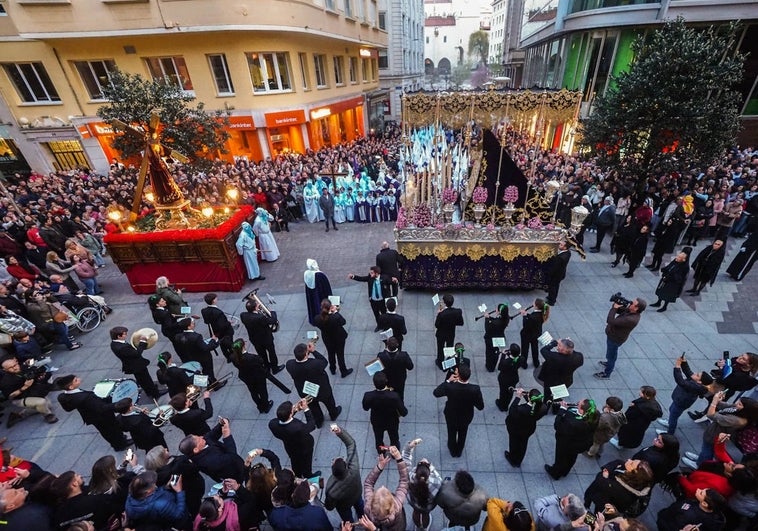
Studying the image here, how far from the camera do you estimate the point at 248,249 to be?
10.4 metres

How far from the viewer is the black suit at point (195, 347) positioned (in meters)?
6.20

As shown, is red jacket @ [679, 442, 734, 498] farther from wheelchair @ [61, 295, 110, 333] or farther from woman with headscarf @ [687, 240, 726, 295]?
wheelchair @ [61, 295, 110, 333]

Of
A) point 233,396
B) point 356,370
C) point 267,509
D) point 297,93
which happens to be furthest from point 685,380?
point 297,93

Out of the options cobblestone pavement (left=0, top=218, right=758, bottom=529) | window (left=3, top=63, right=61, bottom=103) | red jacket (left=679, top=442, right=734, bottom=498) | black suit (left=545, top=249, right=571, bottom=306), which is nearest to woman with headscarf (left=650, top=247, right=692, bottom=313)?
cobblestone pavement (left=0, top=218, right=758, bottom=529)

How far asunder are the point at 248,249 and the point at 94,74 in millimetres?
19105

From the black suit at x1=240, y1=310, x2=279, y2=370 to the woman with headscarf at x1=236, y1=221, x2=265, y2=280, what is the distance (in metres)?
4.22

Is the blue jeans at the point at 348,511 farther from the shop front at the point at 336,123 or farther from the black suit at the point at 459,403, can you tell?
the shop front at the point at 336,123

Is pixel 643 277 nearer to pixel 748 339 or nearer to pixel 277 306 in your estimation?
pixel 748 339

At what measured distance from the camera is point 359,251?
40.4 feet

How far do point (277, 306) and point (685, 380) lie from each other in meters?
8.81

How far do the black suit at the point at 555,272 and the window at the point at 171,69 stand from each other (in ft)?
70.4

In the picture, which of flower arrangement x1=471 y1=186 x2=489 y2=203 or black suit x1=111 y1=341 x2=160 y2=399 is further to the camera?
flower arrangement x1=471 y1=186 x2=489 y2=203

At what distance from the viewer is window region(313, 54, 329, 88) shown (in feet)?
78.4

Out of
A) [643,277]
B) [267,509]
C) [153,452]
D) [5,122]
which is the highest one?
[5,122]
